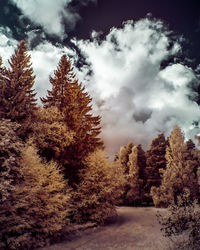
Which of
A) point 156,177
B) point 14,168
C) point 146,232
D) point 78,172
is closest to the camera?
point 14,168

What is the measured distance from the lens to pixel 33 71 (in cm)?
1977

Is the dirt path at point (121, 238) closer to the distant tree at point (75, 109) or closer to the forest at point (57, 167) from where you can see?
the forest at point (57, 167)

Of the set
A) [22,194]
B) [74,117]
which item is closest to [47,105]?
[74,117]

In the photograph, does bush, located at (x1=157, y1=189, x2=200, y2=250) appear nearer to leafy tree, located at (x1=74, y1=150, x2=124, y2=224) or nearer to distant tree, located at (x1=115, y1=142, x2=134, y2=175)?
leafy tree, located at (x1=74, y1=150, x2=124, y2=224)

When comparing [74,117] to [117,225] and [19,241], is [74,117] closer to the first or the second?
[117,225]

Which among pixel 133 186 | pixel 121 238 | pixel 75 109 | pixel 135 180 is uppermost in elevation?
pixel 75 109

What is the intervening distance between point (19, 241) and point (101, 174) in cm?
938

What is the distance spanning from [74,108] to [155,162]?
57.5 ft

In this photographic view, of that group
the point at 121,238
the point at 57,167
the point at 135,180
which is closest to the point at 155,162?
the point at 135,180

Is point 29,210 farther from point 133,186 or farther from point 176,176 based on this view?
point 133,186

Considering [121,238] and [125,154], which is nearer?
[121,238]

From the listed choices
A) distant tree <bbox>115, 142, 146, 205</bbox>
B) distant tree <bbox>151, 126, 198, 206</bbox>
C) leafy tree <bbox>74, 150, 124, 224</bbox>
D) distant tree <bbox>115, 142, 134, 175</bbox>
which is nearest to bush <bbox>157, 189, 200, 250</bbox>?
leafy tree <bbox>74, 150, 124, 224</bbox>

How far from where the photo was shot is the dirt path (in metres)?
11.1

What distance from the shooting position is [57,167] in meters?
18.5
